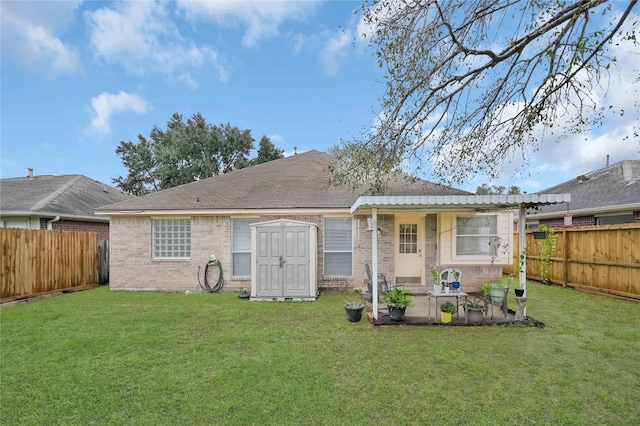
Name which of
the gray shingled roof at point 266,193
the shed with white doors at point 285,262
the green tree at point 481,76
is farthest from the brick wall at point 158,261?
the green tree at point 481,76

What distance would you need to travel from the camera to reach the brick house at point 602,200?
443 inches

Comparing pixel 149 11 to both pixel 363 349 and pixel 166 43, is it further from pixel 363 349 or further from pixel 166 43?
pixel 363 349

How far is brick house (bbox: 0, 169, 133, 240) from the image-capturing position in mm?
12445

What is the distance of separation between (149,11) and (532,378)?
1183 cm

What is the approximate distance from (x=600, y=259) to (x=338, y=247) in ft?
25.6

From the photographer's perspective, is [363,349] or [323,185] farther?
[323,185]

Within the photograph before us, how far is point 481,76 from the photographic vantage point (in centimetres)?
561

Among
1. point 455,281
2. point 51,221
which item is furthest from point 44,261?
point 455,281

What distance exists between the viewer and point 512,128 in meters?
5.81

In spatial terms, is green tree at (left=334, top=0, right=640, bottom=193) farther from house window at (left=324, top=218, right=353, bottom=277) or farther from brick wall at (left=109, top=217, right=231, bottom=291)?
brick wall at (left=109, top=217, right=231, bottom=291)

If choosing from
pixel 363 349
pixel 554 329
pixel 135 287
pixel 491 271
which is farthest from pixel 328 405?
pixel 135 287

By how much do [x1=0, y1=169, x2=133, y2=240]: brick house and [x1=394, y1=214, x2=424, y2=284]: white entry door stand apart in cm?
1297

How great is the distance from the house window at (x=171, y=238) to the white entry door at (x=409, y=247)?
260 inches

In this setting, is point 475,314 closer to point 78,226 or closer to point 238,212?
point 238,212
